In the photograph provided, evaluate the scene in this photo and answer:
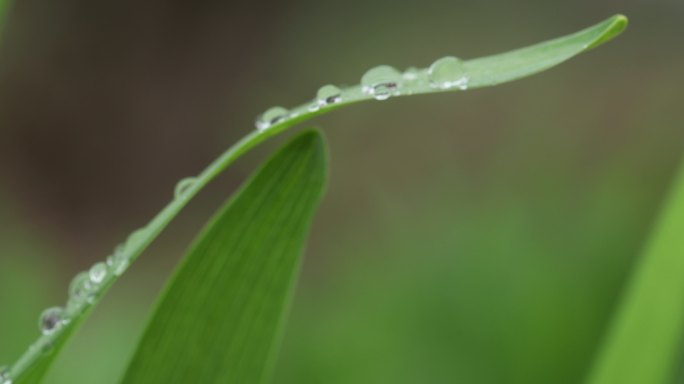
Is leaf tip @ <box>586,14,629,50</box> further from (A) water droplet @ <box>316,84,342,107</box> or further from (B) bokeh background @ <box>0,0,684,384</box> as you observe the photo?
(B) bokeh background @ <box>0,0,684,384</box>

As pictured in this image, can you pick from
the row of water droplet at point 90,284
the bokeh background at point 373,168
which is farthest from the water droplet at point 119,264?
the bokeh background at point 373,168

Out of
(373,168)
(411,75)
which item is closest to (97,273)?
(411,75)

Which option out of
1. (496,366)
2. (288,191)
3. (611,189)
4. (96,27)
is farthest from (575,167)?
(96,27)

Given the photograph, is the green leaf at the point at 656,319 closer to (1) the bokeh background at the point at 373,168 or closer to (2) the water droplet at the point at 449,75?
(2) the water droplet at the point at 449,75

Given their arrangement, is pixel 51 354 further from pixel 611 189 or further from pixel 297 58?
pixel 297 58

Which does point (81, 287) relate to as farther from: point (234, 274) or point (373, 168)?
point (373, 168)

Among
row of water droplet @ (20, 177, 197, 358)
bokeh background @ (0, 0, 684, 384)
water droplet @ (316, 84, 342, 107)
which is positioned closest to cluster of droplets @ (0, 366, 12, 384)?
row of water droplet @ (20, 177, 197, 358)
